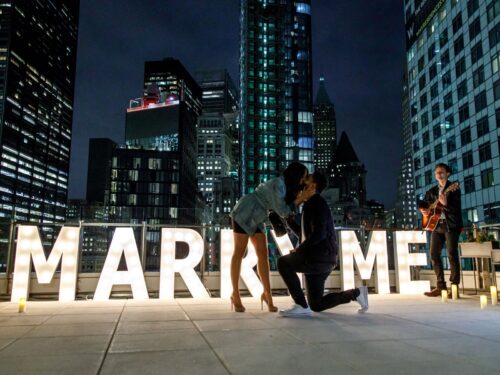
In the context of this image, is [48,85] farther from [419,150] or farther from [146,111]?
[419,150]

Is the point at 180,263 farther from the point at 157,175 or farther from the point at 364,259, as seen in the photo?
the point at 157,175

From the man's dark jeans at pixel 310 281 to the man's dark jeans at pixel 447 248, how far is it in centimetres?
271

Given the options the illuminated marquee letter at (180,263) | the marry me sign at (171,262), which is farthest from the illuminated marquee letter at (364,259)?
the illuminated marquee letter at (180,263)

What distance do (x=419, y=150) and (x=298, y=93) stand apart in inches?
2524

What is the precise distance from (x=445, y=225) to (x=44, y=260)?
603 centimetres

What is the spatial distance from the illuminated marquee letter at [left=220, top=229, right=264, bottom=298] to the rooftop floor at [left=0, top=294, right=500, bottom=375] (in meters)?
1.54

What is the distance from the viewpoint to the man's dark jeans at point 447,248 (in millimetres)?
6672

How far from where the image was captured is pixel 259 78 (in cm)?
11594

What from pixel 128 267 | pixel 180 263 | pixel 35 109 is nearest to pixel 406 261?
pixel 180 263

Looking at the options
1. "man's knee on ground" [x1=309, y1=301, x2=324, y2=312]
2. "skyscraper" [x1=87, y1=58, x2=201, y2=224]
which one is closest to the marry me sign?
"man's knee on ground" [x1=309, y1=301, x2=324, y2=312]

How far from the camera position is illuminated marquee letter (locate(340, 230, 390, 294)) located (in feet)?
24.3

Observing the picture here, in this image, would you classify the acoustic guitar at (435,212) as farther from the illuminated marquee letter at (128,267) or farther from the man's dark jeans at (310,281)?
the illuminated marquee letter at (128,267)

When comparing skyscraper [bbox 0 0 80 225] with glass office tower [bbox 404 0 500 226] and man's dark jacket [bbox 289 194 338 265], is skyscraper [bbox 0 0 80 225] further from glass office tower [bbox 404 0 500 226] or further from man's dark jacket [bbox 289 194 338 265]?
man's dark jacket [bbox 289 194 338 265]

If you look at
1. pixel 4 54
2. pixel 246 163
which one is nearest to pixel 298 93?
pixel 246 163
